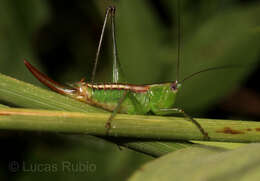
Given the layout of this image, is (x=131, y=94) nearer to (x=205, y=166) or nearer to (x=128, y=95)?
(x=128, y=95)

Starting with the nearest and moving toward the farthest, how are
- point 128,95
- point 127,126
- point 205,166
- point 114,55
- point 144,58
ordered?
point 205,166 → point 127,126 → point 128,95 → point 114,55 → point 144,58

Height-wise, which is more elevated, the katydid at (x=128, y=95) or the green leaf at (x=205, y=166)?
A: the green leaf at (x=205, y=166)

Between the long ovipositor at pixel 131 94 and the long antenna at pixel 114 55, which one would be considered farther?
the long antenna at pixel 114 55

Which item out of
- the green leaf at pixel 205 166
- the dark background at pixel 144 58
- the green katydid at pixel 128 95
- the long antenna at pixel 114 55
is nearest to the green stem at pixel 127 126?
the green leaf at pixel 205 166

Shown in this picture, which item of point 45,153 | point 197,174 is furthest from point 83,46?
point 197,174

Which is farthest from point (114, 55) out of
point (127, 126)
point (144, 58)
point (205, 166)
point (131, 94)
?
point (205, 166)

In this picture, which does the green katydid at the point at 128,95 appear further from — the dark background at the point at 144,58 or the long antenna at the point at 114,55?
the dark background at the point at 144,58

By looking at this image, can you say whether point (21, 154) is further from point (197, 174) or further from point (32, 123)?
point (197, 174)
